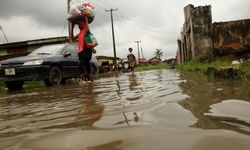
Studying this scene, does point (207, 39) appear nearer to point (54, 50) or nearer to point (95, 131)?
point (54, 50)

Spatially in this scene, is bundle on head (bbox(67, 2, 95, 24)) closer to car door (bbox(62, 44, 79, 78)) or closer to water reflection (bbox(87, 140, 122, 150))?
car door (bbox(62, 44, 79, 78))

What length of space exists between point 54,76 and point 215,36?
5.86 m

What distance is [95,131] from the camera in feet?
5.93

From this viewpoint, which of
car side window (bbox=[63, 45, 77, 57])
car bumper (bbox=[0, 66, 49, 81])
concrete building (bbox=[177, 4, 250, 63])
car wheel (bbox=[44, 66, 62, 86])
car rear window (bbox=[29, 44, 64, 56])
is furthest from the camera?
concrete building (bbox=[177, 4, 250, 63])

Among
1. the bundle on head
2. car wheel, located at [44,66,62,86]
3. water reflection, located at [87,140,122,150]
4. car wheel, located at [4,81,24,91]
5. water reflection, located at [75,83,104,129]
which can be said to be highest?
the bundle on head

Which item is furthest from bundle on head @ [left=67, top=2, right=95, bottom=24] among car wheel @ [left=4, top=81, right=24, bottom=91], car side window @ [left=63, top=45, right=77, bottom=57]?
car wheel @ [left=4, top=81, right=24, bottom=91]

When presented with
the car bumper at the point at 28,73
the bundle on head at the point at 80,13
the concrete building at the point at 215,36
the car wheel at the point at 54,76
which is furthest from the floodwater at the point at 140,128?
the concrete building at the point at 215,36

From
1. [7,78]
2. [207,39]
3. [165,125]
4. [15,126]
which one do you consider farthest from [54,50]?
[165,125]

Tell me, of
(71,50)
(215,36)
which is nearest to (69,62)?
(71,50)

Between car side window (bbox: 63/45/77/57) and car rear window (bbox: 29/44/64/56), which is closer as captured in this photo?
car rear window (bbox: 29/44/64/56)

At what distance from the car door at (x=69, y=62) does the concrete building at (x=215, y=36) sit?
452 cm

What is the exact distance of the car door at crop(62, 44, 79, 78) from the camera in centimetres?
962

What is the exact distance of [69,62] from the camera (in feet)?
32.4

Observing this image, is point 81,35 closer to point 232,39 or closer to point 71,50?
point 71,50
